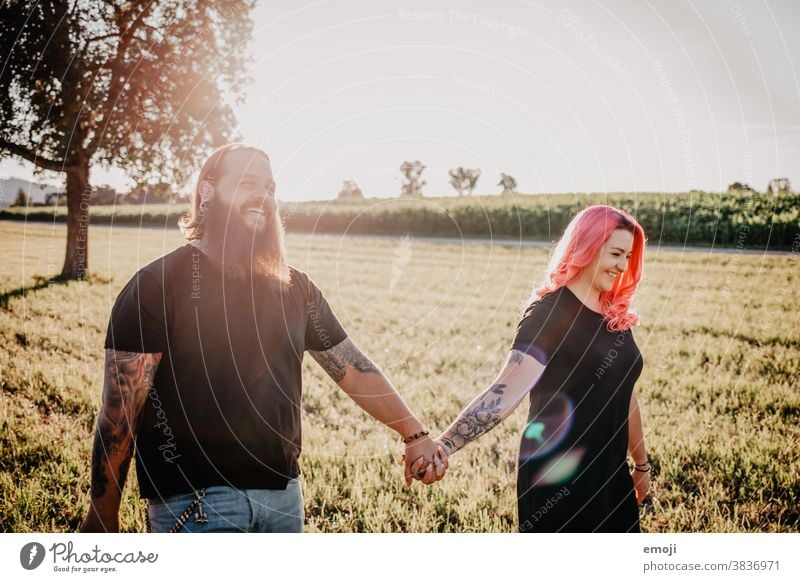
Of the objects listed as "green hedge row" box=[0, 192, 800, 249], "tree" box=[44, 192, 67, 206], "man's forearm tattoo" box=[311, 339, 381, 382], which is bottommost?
"man's forearm tattoo" box=[311, 339, 381, 382]

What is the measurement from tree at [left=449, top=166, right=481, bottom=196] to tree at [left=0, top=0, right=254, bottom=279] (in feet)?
7.38

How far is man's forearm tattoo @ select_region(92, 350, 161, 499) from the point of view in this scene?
2.05 meters

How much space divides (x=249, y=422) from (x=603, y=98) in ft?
11.4

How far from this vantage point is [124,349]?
202 centimetres

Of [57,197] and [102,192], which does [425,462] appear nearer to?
[57,197]

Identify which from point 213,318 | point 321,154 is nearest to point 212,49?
point 321,154

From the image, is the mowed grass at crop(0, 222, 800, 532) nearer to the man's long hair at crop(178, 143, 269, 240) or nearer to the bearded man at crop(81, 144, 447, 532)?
the bearded man at crop(81, 144, 447, 532)

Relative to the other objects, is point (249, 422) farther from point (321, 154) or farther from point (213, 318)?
point (321, 154)

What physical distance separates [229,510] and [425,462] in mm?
1200

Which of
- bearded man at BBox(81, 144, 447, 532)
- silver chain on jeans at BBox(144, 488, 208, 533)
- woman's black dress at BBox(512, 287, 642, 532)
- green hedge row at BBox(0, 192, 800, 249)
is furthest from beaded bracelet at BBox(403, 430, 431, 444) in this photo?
green hedge row at BBox(0, 192, 800, 249)

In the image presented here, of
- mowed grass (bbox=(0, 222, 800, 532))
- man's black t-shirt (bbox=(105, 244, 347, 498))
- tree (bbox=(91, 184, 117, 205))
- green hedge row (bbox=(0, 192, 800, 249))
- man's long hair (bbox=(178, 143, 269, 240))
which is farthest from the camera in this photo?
green hedge row (bbox=(0, 192, 800, 249))

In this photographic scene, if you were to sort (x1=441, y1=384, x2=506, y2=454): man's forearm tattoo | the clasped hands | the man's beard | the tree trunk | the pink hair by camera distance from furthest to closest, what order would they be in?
the tree trunk, the clasped hands, (x1=441, y1=384, x2=506, y2=454): man's forearm tattoo, the pink hair, the man's beard

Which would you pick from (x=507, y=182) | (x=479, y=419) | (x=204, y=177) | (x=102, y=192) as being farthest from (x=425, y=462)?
(x=102, y=192)

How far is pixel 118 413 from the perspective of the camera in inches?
84.2
